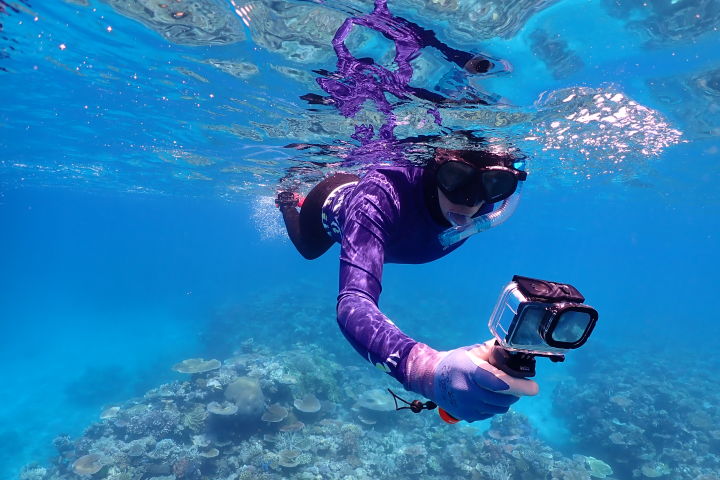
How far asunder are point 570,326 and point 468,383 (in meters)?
0.49

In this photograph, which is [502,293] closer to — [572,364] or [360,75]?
[360,75]

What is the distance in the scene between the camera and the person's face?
12.1ft

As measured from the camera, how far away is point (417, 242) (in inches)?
154

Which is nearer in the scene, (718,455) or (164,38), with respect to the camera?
(164,38)

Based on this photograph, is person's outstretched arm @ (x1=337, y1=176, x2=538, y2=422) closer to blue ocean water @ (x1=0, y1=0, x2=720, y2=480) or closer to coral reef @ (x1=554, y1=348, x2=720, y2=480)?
blue ocean water @ (x1=0, y1=0, x2=720, y2=480)

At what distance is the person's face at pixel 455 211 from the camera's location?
369 centimetres

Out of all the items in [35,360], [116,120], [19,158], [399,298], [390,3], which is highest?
[390,3]

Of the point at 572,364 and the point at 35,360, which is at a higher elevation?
the point at 572,364

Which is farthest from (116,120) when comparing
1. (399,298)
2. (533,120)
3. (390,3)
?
(399,298)

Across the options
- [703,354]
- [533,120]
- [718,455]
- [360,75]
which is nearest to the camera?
Result: [360,75]

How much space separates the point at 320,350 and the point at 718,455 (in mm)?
16775

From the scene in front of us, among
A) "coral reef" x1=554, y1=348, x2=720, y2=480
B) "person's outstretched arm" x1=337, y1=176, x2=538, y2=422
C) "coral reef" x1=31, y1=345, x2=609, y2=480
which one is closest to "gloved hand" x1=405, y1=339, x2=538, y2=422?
"person's outstretched arm" x1=337, y1=176, x2=538, y2=422

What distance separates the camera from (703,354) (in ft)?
105

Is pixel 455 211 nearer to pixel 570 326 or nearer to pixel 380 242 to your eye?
pixel 380 242
